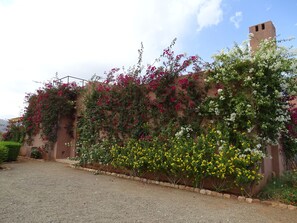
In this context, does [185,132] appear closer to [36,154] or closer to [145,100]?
[145,100]

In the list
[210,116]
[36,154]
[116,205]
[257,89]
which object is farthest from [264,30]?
[36,154]

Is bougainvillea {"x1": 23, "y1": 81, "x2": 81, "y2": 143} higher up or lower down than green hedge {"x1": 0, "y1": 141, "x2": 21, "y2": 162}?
higher up

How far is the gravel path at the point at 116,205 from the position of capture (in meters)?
3.40

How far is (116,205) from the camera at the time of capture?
4020mm

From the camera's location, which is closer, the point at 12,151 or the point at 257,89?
the point at 257,89

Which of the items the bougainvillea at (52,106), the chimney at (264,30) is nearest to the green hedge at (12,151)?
the bougainvillea at (52,106)

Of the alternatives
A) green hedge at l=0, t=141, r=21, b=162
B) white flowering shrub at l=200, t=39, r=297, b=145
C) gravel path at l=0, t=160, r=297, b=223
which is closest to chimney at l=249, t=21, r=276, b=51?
white flowering shrub at l=200, t=39, r=297, b=145

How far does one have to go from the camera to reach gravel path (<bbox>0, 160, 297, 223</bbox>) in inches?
134

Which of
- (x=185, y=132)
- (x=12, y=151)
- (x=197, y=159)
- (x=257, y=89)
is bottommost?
(x=12, y=151)

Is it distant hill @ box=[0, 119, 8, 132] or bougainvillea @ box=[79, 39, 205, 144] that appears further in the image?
distant hill @ box=[0, 119, 8, 132]

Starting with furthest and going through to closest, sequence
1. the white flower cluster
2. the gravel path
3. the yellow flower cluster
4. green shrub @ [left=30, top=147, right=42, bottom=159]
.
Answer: green shrub @ [left=30, top=147, right=42, bottom=159] < the white flower cluster < the yellow flower cluster < the gravel path

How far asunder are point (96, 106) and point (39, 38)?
3.61 meters

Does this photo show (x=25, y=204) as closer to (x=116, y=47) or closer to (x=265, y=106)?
(x=265, y=106)

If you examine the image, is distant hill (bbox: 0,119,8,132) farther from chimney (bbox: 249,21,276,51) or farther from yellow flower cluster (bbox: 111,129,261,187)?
chimney (bbox: 249,21,276,51)
